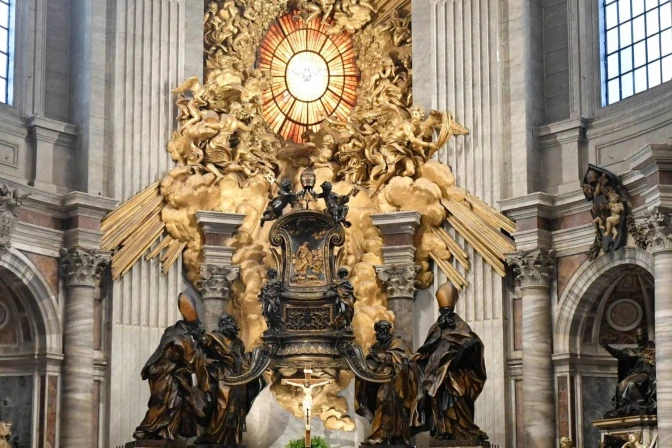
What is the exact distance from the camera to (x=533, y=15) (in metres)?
22.5

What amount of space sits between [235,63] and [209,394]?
627 centimetres

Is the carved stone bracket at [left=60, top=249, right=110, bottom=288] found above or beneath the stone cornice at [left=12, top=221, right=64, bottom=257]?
beneath

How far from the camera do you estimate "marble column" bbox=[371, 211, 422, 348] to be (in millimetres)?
22188

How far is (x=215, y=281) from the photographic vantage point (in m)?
22.2

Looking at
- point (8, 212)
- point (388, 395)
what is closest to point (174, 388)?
point (388, 395)

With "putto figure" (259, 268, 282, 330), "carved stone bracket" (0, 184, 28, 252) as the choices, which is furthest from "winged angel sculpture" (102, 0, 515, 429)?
"carved stone bracket" (0, 184, 28, 252)

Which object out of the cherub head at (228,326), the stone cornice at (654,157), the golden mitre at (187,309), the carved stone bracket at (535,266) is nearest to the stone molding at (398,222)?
the carved stone bracket at (535,266)

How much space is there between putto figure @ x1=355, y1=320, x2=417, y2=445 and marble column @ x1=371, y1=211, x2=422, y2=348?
4.40 feet

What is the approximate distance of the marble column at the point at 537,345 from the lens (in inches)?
821

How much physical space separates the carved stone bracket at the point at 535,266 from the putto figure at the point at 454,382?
1.84 m

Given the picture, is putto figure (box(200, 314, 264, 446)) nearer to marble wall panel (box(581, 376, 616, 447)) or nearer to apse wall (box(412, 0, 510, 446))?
apse wall (box(412, 0, 510, 446))

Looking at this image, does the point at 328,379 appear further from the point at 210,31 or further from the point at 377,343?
the point at 210,31

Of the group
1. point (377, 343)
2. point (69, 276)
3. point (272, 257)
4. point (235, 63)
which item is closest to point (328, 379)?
point (377, 343)

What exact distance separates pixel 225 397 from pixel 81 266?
118 inches
